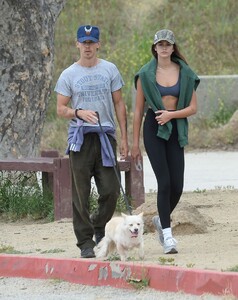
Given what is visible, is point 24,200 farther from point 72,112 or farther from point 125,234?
point 125,234

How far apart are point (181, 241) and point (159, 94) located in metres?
1.52

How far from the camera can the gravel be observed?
7.81 m

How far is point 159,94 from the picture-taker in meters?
8.98

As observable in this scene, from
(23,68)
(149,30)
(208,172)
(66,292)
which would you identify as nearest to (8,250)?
(66,292)

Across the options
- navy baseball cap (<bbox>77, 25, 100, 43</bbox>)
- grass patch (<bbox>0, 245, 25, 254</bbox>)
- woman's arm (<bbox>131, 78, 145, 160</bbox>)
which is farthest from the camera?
grass patch (<bbox>0, 245, 25, 254</bbox>)

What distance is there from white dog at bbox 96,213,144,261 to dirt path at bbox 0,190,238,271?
0.57 feet

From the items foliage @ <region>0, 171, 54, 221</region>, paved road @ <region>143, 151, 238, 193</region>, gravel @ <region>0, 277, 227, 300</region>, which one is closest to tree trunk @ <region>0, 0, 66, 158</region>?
foliage @ <region>0, 171, 54, 221</region>

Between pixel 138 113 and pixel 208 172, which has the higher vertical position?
pixel 138 113

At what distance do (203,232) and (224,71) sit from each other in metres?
12.0

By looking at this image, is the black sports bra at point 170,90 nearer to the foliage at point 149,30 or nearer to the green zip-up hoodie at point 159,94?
the green zip-up hoodie at point 159,94

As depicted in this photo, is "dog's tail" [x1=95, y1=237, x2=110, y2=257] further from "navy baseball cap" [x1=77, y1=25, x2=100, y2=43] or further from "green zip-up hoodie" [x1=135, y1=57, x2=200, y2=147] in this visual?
"navy baseball cap" [x1=77, y1=25, x2=100, y2=43]

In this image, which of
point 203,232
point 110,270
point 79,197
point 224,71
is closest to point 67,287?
point 110,270

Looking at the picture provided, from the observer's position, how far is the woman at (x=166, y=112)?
898 cm

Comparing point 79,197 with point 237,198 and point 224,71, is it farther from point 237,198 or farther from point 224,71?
point 224,71
